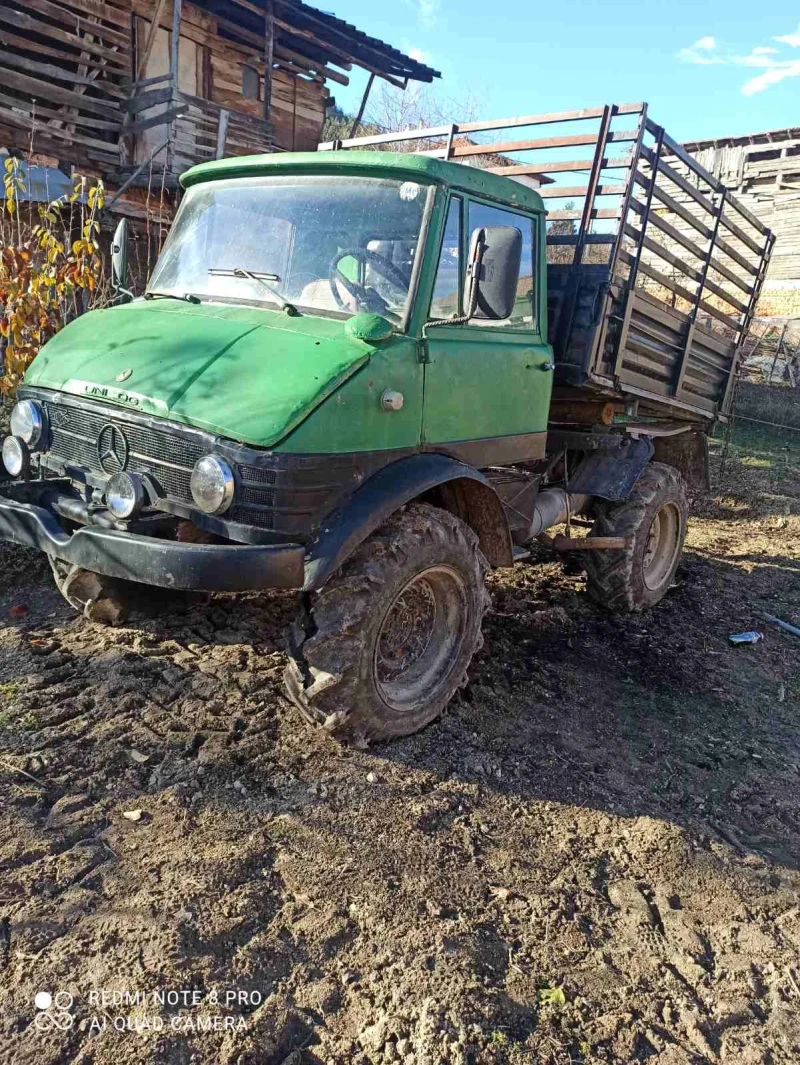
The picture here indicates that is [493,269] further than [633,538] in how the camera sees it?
No

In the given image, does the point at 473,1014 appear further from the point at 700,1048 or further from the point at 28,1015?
the point at 28,1015

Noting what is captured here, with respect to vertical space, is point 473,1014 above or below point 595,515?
below

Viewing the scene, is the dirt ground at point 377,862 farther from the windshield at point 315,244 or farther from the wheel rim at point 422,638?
the windshield at point 315,244

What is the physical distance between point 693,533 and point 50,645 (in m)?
6.17

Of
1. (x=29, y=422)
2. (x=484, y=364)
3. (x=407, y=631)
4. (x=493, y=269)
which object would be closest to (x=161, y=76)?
(x=29, y=422)

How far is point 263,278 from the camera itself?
3.65 m

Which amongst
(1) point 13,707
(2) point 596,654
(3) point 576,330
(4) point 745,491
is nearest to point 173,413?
(1) point 13,707

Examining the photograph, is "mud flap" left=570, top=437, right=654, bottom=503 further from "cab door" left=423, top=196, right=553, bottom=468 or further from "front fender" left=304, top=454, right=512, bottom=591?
"front fender" left=304, top=454, right=512, bottom=591

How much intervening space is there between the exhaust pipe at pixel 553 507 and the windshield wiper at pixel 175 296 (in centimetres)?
238

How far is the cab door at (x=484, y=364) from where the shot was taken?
358 cm

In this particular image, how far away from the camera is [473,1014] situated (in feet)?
7.43

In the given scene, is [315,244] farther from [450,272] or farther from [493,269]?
[493,269]

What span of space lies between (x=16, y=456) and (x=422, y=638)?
82.4 inches

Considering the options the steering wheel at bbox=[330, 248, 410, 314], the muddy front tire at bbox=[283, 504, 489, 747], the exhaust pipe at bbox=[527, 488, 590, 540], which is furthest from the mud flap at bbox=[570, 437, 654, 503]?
the steering wheel at bbox=[330, 248, 410, 314]
